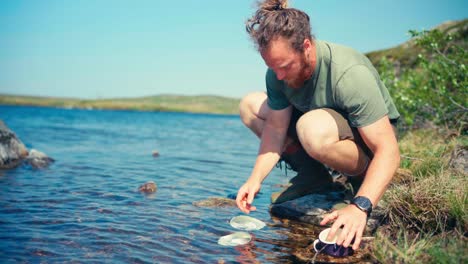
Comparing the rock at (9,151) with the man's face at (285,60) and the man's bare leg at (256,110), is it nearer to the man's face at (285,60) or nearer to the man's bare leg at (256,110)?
the man's bare leg at (256,110)

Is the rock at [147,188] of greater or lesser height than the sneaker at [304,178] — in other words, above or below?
below

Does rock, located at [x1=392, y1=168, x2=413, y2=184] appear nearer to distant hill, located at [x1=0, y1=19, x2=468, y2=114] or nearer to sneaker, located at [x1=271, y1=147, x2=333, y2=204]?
sneaker, located at [x1=271, y1=147, x2=333, y2=204]

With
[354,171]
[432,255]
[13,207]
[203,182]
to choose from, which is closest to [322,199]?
[354,171]

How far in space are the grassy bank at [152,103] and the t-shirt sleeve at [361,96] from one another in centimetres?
12555

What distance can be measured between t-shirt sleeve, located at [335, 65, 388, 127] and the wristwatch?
0.72 m

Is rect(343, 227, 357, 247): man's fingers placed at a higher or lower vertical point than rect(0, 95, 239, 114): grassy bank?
higher

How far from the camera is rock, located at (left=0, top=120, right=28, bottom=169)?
27.3 ft

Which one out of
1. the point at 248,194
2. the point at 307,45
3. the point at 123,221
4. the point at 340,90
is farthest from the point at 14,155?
the point at 340,90

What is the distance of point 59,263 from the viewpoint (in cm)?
313

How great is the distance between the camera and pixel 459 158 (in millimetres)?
4879

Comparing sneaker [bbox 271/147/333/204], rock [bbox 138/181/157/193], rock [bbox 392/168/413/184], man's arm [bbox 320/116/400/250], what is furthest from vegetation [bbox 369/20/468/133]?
rock [bbox 138/181/157/193]

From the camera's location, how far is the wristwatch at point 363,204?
2.94 metres

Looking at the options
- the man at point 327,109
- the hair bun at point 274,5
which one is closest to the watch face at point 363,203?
the man at point 327,109

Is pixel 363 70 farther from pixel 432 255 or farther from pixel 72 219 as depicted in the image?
pixel 72 219
